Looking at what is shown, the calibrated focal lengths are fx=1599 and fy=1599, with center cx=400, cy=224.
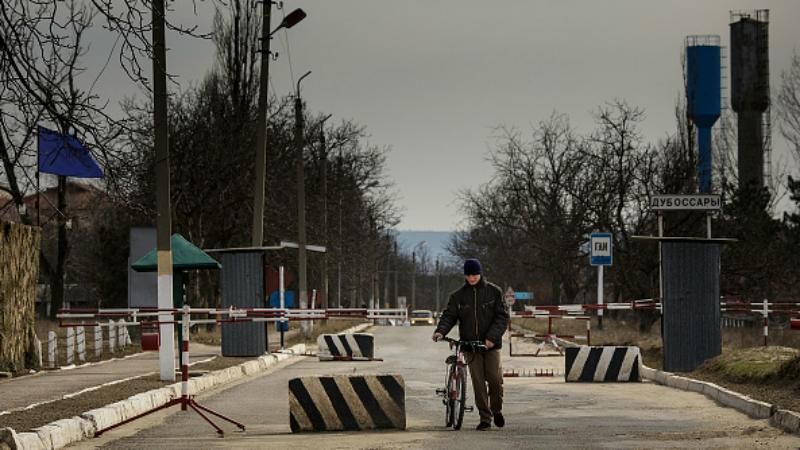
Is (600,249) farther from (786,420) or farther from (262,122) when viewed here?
(786,420)

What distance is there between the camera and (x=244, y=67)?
5897 centimetres

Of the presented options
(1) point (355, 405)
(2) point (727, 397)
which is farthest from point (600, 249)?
(1) point (355, 405)

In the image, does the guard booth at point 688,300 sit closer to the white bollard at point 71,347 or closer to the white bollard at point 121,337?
the white bollard at point 71,347

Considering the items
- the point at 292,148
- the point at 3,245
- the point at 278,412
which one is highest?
the point at 292,148

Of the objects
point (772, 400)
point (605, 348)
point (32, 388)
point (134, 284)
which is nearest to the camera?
point (772, 400)

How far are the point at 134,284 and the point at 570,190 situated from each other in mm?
Result: 20997

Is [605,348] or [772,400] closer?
[772,400]

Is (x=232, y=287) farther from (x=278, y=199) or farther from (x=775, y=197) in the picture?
(x=775, y=197)

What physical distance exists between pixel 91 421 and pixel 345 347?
66.1 feet

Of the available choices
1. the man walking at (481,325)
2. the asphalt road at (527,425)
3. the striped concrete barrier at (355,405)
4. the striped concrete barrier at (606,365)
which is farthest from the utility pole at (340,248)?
the striped concrete barrier at (355,405)

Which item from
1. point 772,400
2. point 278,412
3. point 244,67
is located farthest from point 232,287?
point 244,67

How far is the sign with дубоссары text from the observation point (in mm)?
28531

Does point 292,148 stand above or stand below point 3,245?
above

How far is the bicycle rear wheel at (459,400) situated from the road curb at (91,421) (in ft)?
12.5
